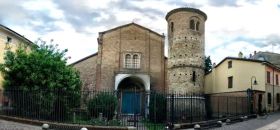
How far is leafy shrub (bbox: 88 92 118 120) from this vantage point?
20375 millimetres

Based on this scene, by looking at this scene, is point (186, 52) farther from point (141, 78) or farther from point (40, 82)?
point (40, 82)

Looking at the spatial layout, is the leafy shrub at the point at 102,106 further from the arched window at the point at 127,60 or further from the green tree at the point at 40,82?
the arched window at the point at 127,60

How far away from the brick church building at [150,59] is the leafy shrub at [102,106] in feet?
33.7

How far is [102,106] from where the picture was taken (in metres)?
20.9

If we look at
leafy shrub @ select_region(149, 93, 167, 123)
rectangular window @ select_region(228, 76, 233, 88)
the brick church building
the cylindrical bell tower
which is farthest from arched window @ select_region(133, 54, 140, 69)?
leafy shrub @ select_region(149, 93, 167, 123)

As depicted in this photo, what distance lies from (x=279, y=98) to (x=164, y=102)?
59.8 ft

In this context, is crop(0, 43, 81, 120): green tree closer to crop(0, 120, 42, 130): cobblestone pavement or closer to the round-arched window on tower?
crop(0, 120, 42, 130): cobblestone pavement

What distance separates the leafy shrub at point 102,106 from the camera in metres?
20.4

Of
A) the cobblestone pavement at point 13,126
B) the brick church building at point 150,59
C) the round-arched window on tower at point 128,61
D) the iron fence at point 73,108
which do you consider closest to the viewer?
the cobblestone pavement at point 13,126

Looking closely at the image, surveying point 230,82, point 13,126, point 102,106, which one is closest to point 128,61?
point 230,82

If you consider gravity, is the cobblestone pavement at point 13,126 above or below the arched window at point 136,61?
below

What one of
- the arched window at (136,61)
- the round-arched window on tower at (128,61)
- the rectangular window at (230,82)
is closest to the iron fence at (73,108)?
the rectangular window at (230,82)

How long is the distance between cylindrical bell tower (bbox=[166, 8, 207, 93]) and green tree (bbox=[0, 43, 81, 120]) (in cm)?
1168

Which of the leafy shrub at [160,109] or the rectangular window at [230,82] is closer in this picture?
the leafy shrub at [160,109]
